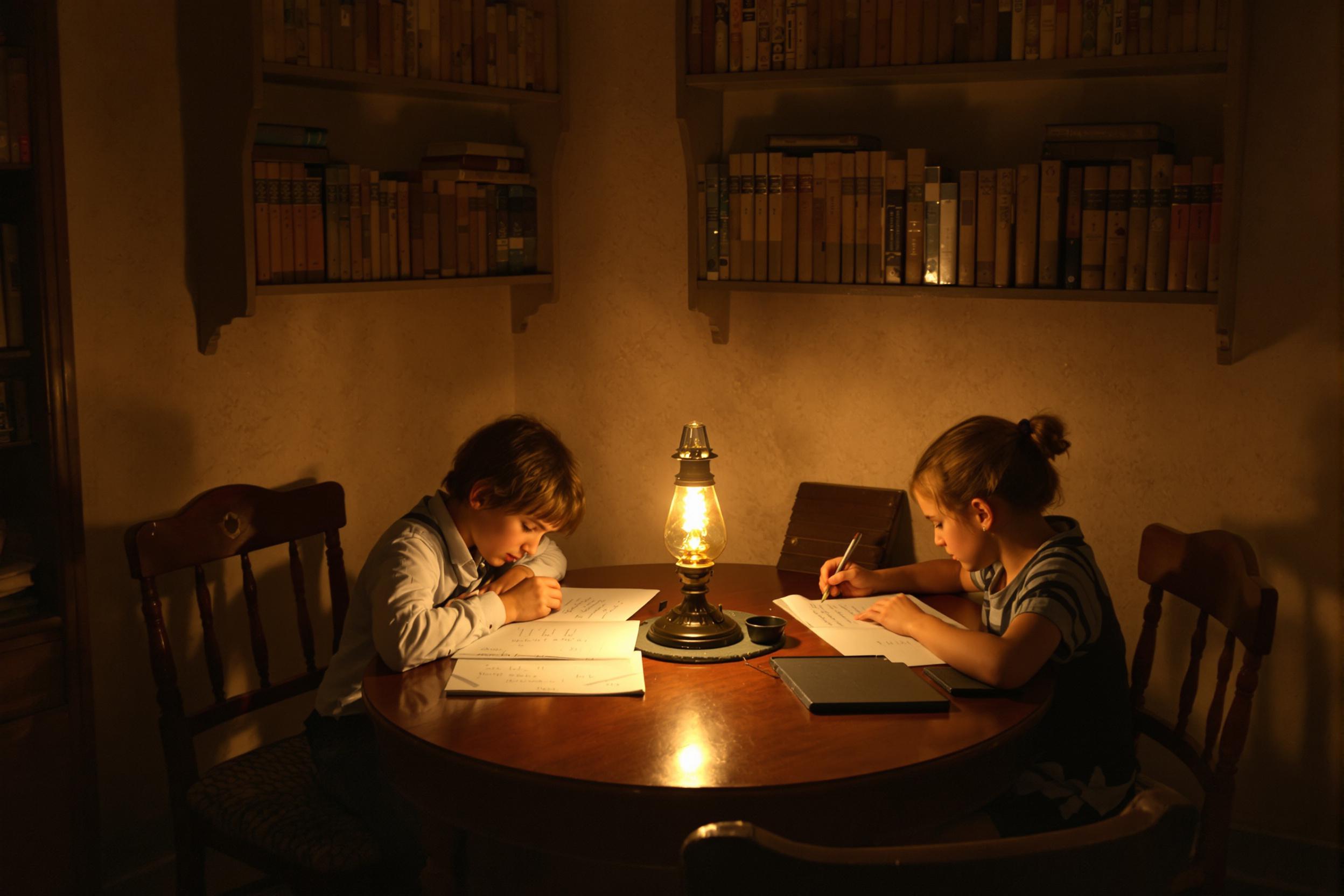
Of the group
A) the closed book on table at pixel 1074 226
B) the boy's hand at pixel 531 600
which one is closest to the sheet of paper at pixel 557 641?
the boy's hand at pixel 531 600

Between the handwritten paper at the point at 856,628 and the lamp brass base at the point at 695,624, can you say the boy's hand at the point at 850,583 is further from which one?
the lamp brass base at the point at 695,624

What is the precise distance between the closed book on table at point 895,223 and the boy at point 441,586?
2.90 ft

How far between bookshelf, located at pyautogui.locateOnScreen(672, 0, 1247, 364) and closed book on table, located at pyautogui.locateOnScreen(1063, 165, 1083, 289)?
46 millimetres

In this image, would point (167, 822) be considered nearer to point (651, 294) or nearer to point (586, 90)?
point (651, 294)

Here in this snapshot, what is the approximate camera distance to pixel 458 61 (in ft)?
9.11

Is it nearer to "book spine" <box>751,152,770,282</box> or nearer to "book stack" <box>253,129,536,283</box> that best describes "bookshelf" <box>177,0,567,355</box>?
"book stack" <box>253,129,536,283</box>

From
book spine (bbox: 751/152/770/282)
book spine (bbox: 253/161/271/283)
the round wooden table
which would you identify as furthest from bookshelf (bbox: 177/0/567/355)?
the round wooden table

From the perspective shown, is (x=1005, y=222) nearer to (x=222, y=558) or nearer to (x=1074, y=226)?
(x=1074, y=226)

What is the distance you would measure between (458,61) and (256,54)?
1.96 feet

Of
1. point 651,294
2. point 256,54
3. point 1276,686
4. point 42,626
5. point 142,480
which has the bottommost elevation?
point 1276,686

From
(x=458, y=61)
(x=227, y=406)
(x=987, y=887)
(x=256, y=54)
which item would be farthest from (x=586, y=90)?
(x=987, y=887)

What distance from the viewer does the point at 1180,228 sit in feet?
7.57

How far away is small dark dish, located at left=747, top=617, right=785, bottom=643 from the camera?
6.51 feet

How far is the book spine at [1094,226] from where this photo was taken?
7.76 ft
